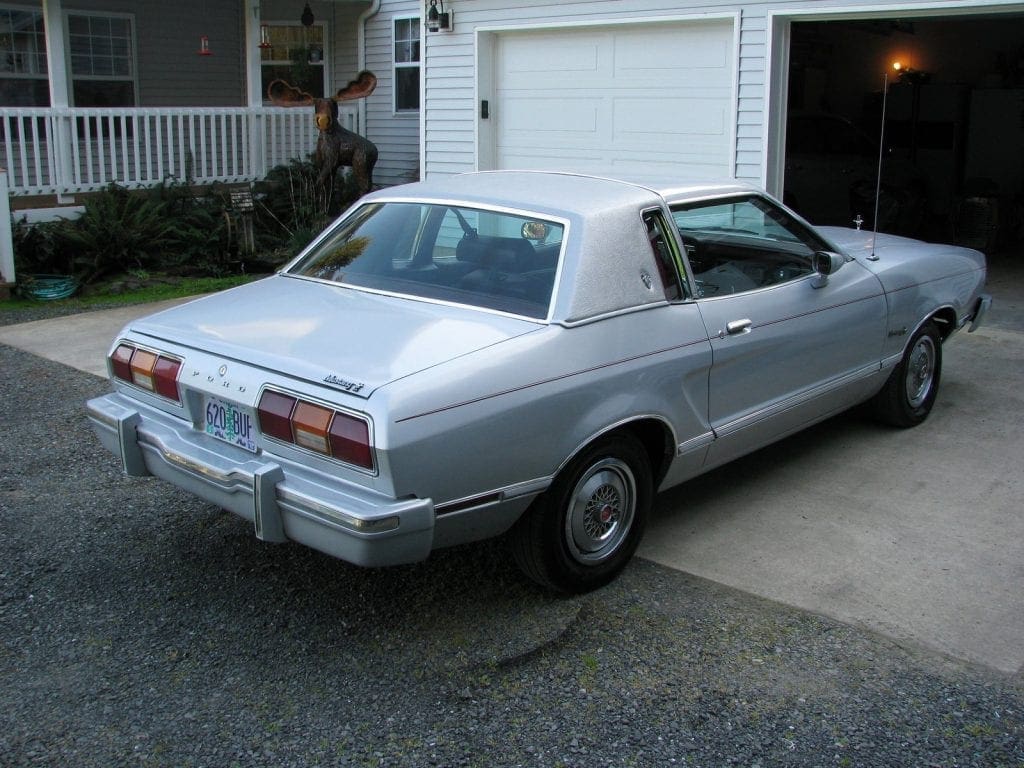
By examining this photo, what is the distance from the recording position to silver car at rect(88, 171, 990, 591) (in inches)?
142

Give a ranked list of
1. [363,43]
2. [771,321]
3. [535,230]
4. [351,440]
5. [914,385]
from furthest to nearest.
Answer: [363,43], [914,385], [771,321], [535,230], [351,440]

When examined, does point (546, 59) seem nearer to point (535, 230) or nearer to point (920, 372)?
point (920, 372)

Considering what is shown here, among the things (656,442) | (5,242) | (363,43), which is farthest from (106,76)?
(656,442)

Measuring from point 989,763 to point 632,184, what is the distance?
2701mm

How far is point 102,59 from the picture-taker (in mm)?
14461

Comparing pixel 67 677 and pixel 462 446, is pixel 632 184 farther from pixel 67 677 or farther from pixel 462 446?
pixel 67 677

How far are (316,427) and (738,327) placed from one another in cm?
200

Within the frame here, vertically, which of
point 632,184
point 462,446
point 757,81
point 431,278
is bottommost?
point 462,446

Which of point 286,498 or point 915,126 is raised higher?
point 915,126

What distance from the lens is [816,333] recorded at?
205 inches

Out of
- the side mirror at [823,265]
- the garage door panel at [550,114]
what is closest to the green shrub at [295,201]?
the garage door panel at [550,114]

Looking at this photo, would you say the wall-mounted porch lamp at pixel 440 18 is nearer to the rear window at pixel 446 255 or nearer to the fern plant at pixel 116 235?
the fern plant at pixel 116 235

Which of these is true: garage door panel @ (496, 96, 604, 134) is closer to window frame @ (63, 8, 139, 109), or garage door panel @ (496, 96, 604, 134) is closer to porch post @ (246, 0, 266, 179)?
porch post @ (246, 0, 266, 179)

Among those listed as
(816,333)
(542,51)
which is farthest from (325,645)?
(542,51)
